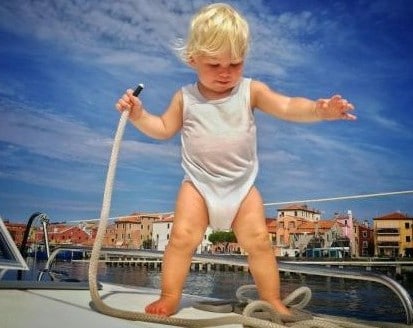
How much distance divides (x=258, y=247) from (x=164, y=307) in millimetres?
365

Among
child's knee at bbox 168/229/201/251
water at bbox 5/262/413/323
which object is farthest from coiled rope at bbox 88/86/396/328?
water at bbox 5/262/413/323

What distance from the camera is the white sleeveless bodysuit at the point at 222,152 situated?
5.13 ft

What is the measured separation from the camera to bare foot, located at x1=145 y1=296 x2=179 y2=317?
1.42m

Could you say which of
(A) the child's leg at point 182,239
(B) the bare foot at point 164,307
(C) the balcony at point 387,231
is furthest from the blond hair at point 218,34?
(C) the balcony at point 387,231

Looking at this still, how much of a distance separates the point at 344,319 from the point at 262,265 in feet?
0.98

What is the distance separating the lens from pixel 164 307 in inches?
56.5

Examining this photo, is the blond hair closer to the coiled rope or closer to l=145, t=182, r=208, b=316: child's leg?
the coiled rope

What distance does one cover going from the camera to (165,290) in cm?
151

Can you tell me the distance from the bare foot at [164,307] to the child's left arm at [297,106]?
72 centimetres

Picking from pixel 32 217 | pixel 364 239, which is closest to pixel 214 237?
pixel 364 239

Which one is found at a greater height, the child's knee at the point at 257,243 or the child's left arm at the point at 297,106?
the child's left arm at the point at 297,106

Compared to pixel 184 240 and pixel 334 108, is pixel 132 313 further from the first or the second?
pixel 334 108

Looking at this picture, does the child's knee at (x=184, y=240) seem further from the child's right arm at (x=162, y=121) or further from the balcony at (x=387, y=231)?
the balcony at (x=387, y=231)

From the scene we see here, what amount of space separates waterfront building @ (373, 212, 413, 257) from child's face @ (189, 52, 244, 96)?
6625cm
